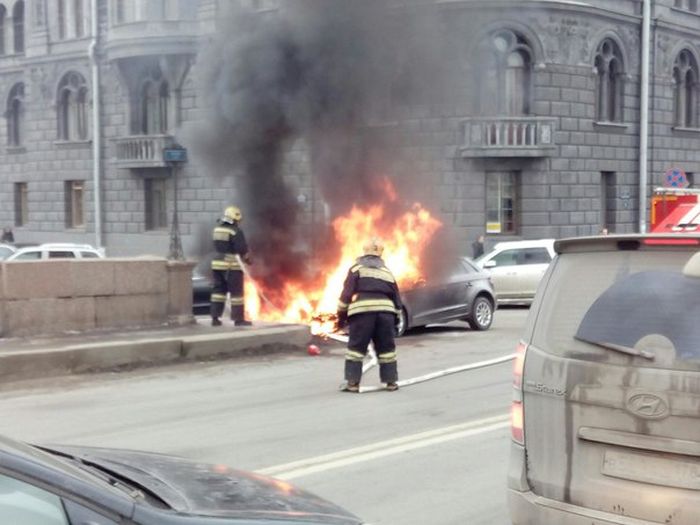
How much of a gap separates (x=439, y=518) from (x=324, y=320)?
8.90 m

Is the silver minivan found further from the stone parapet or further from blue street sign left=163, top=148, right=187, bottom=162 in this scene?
blue street sign left=163, top=148, right=187, bottom=162

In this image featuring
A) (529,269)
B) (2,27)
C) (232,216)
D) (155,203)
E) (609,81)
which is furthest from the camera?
(2,27)

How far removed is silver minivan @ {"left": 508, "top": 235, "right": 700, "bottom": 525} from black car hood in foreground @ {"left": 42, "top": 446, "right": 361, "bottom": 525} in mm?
1086

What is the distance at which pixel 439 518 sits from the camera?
5848mm

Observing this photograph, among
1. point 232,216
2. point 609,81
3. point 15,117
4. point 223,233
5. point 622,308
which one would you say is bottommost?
point 622,308

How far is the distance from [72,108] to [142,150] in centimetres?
554

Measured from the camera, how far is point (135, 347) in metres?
11.9

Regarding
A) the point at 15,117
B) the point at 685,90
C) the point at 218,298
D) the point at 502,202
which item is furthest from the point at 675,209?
the point at 15,117

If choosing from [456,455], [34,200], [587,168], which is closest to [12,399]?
[456,455]

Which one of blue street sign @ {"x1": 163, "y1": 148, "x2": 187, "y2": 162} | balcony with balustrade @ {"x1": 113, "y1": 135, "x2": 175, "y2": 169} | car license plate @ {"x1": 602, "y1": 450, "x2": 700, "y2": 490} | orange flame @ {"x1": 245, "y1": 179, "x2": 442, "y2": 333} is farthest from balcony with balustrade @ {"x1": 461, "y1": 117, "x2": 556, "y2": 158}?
car license plate @ {"x1": 602, "y1": 450, "x2": 700, "y2": 490}

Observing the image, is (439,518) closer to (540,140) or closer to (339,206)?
(339,206)

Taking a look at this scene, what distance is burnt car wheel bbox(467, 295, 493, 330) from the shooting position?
1686 centimetres

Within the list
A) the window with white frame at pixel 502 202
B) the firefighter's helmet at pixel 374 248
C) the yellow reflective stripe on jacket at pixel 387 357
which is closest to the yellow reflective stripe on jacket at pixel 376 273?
the firefighter's helmet at pixel 374 248

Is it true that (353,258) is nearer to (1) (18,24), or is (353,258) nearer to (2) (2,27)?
(1) (18,24)
